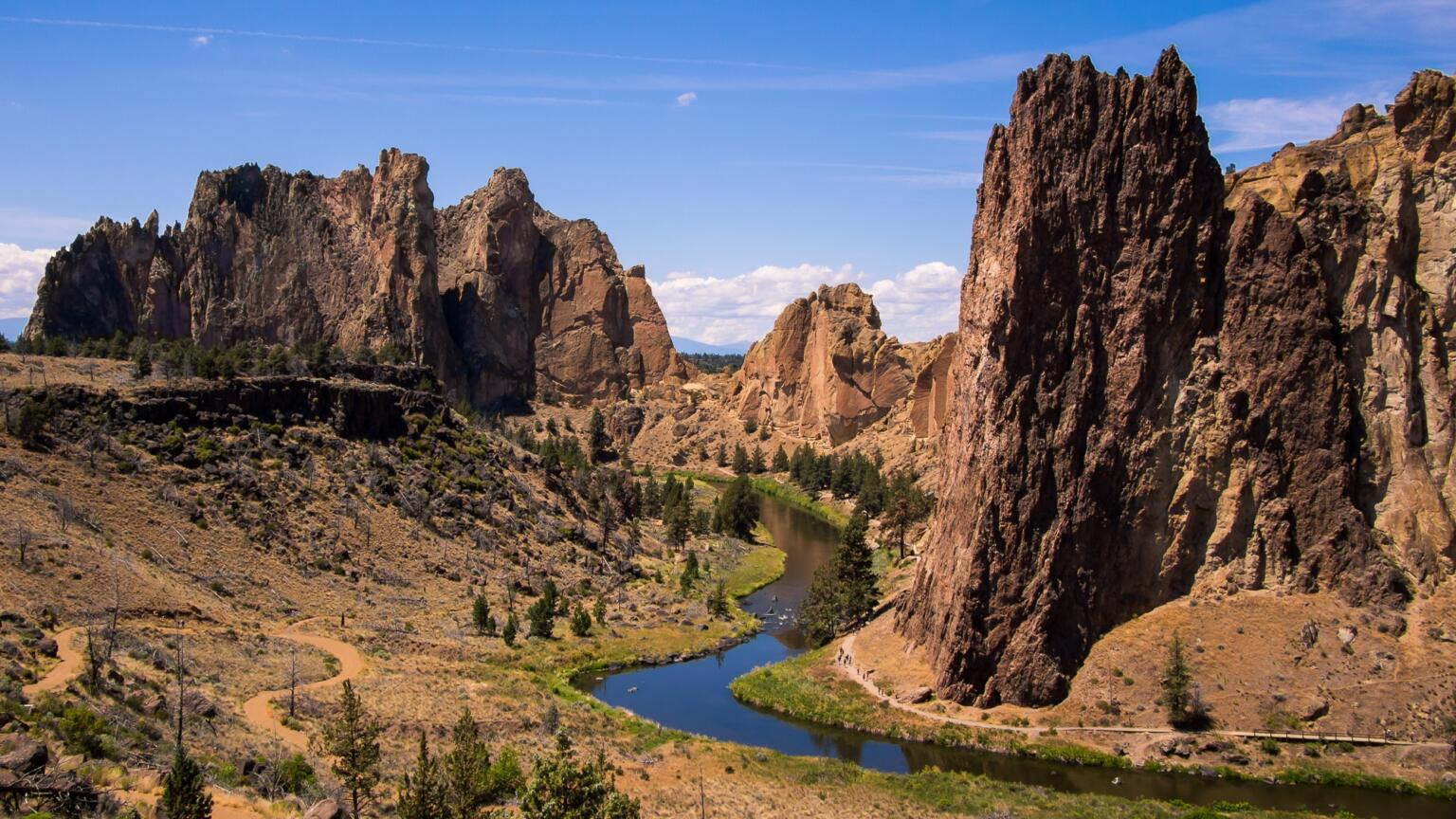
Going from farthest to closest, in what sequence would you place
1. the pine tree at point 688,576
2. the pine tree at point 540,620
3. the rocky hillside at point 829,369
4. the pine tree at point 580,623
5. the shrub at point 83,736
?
the rocky hillside at point 829,369 < the pine tree at point 688,576 < the pine tree at point 580,623 < the pine tree at point 540,620 < the shrub at point 83,736

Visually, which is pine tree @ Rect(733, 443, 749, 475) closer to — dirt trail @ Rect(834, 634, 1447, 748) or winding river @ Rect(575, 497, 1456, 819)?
winding river @ Rect(575, 497, 1456, 819)

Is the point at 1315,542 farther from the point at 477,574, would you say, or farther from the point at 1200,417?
the point at 477,574

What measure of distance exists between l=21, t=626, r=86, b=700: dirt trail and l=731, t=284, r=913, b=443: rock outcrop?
13434 cm

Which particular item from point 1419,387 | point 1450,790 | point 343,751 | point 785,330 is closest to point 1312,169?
point 1419,387

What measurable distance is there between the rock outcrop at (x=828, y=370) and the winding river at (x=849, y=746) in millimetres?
90458

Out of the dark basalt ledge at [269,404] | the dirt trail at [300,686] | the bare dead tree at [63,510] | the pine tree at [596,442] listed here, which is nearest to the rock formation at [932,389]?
the pine tree at [596,442]

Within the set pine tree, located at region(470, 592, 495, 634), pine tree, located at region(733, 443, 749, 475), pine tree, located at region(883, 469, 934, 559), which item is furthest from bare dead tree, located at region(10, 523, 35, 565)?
pine tree, located at region(733, 443, 749, 475)

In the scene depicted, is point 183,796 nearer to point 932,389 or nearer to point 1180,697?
point 1180,697

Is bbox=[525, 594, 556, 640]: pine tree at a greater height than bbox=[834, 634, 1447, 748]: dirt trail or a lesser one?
greater

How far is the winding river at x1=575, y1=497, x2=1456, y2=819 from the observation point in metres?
49.8

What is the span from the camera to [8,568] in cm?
5597

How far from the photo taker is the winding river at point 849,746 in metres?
49.8

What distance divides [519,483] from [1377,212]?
7368 centimetres

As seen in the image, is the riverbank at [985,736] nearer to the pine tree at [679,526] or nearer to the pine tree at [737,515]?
the pine tree at [679,526]
